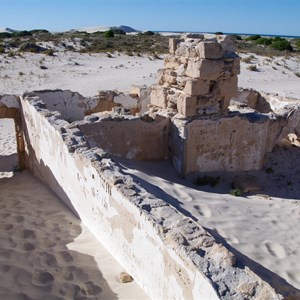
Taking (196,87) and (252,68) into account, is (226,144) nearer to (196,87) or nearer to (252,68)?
(196,87)

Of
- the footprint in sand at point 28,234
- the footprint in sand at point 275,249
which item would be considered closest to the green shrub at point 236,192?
the footprint in sand at point 275,249

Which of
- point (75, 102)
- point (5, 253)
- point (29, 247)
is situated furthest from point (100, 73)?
point (5, 253)

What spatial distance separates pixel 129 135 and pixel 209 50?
7.33 ft

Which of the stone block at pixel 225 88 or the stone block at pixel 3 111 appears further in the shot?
the stone block at pixel 3 111

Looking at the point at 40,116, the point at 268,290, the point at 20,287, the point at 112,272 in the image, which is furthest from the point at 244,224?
the point at 40,116

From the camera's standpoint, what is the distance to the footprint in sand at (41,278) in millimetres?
4129

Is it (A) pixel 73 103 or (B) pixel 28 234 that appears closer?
(B) pixel 28 234

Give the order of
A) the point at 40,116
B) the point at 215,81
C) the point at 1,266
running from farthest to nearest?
the point at 215,81
the point at 40,116
the point at 1,266

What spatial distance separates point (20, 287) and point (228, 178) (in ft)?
16.3

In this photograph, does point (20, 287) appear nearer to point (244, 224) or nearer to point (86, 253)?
point (86, 253)

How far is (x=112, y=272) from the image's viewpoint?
429 centimetres

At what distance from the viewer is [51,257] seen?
4.66m

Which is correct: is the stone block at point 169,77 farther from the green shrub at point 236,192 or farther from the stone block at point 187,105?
the green shrub at point 236,192

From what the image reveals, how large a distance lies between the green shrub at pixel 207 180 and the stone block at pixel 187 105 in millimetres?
1283
